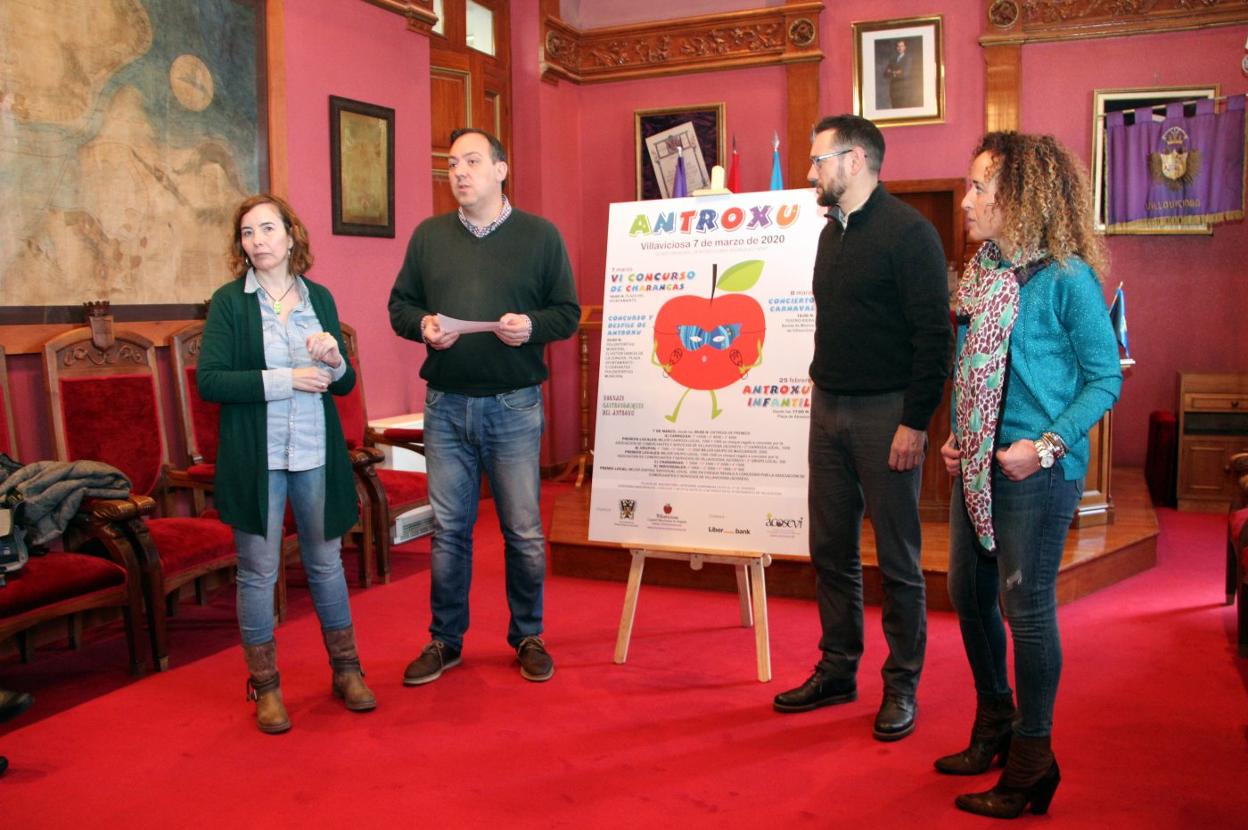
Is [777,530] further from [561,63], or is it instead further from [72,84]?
[561,63]

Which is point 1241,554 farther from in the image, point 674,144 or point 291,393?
point 674,144

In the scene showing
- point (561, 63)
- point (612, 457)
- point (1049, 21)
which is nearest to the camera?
point (612, 457)

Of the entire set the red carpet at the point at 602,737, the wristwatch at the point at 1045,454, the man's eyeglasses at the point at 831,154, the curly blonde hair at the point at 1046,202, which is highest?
the man's eyeglasses at the point at 831,154

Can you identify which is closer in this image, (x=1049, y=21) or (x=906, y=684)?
(x=906, y=684)

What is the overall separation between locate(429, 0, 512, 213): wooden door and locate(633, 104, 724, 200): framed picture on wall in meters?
1.07

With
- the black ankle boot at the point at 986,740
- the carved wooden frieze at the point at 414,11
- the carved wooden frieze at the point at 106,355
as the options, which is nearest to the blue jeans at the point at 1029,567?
the black ankle boot at the point at 986,740

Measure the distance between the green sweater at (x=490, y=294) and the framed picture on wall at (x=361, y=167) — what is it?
7.14ft

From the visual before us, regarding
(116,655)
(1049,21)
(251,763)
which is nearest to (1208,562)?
(1049,21)

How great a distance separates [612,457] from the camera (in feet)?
12.0

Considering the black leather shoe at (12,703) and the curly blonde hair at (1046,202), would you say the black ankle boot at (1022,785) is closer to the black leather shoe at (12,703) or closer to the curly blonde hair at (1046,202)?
the curly blonde hair at (1046,202)

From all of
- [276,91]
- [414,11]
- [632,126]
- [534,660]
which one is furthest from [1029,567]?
[632,126]

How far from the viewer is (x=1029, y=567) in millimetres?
2277

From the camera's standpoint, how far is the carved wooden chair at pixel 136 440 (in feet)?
12.0

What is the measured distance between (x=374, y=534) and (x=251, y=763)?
6.64 ft
